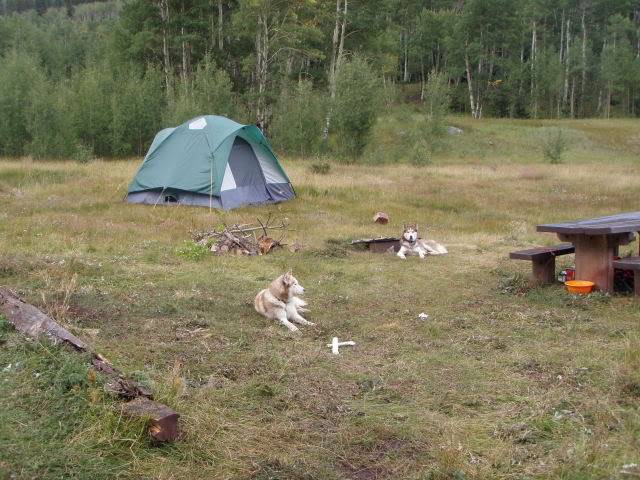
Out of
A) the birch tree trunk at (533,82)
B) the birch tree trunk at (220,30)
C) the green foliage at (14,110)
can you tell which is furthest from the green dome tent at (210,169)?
the birch tree trunk at (533,82)

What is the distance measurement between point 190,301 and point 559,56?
172 ft

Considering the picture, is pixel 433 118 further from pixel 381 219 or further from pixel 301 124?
pixel 381 219

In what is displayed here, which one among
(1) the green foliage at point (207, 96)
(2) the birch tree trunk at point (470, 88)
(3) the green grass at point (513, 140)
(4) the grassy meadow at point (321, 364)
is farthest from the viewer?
(2) the birch tree trunk at point (470, 88)

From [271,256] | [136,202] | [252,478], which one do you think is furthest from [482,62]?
[252,478]

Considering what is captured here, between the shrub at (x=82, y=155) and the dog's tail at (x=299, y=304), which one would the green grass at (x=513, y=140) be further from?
the dog's tail at (x=299, y=304)

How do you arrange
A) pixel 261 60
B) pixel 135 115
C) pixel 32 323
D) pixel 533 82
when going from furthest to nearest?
pixel 533 82 → pixel 261 60 → pixel 135 115 → pixel 32 323

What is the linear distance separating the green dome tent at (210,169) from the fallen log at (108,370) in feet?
32.1

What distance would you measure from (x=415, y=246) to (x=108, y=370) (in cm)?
753

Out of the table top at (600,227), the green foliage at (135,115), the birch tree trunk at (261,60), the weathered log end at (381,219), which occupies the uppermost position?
the birch tree trunk at (261,60)

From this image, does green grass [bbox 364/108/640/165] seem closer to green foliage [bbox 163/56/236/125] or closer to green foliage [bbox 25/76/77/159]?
green foliage [bbox 163/56/236/125]

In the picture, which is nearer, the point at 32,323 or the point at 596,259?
the point at 32,323

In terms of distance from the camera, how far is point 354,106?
938 inches

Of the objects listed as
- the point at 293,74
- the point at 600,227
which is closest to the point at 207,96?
the point at 293,74

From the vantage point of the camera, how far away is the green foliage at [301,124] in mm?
25875
